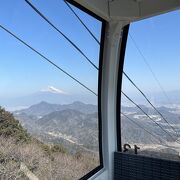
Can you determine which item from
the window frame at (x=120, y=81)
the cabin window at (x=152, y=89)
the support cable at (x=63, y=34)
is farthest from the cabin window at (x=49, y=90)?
the cabin window at (x=152, y=89)

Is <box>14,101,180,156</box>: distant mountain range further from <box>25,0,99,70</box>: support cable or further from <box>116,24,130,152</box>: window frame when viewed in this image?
<box>25,0,99,70</box>: support cable

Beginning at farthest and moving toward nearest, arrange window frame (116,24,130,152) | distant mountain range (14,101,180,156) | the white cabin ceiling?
1. window frame (116,24,130,152)
2. the white cabin ceiling
3. distant mountain range (14,101,180,156)

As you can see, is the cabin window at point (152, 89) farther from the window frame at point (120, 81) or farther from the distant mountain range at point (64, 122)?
the distant mountain range at point (64, 122)

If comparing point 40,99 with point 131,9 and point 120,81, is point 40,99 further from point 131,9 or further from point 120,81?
point 131,9

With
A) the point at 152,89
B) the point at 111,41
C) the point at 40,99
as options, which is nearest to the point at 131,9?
the point at 111,41

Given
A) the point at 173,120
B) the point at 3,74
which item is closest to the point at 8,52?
the point at 3,74

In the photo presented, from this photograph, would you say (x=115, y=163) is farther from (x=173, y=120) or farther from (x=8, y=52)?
(x=8, y=52)

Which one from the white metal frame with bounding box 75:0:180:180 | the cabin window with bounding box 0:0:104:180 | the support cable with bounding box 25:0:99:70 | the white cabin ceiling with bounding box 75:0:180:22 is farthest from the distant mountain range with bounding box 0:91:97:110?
the white cabin ceiling with bounding box 75:0:180:22
